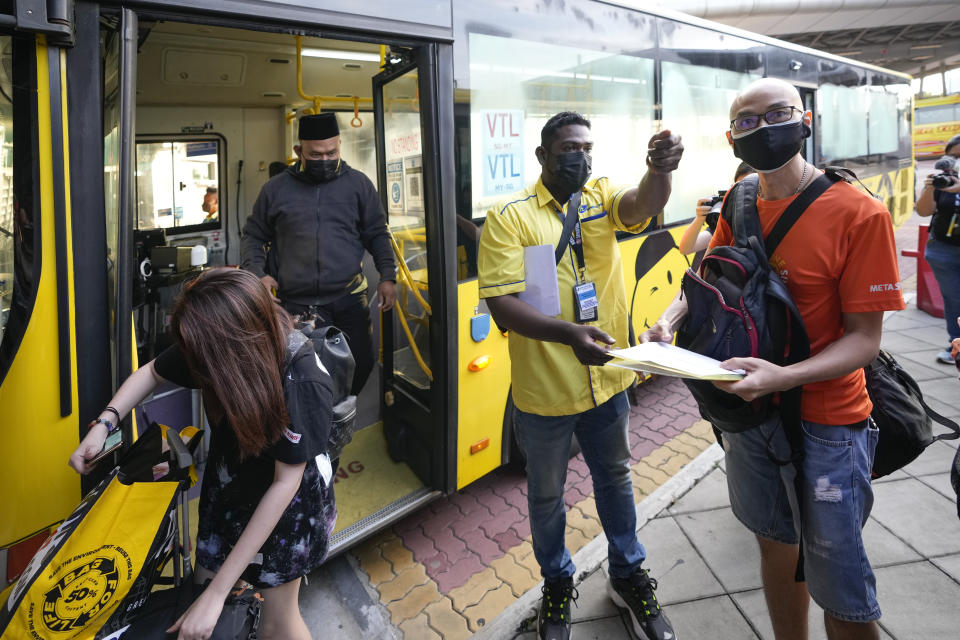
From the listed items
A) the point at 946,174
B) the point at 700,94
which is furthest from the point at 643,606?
the point at 946,174

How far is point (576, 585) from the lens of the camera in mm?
2680

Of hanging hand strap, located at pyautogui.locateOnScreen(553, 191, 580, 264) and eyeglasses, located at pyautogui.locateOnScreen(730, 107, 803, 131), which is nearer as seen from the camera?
eyeglasses, located at pyautogui.locateOnScreen(730, 107, 803, 131)

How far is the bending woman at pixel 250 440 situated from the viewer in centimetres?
157

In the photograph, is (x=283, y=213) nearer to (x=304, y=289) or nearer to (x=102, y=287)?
(x=304, y=289)

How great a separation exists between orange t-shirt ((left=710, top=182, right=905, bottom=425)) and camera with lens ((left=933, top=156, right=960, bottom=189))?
4.00 meters

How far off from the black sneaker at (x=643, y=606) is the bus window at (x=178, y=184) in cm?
499

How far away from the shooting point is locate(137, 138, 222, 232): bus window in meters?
5.34

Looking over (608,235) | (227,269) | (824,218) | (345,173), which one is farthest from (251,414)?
(345,173)

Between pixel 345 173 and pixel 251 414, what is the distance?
2.21 meters

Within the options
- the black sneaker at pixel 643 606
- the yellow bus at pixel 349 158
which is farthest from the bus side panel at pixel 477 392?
the black sneaker at pixel 643 606

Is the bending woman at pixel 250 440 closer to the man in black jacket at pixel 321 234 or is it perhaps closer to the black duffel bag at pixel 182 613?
the black duffel bag at pixel 182 613

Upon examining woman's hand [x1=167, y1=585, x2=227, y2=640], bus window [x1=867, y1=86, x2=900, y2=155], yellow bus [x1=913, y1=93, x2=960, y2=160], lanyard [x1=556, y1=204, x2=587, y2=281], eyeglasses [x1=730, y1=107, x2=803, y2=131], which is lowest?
woman's hand [x1=167, y1=585, x2=227, y2=640]

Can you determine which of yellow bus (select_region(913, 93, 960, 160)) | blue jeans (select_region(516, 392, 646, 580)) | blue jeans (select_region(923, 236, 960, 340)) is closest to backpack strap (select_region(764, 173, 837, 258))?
blue jeans (select_region(516, 392, 646, 580))

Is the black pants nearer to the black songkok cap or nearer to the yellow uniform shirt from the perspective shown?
the black songkok cap
